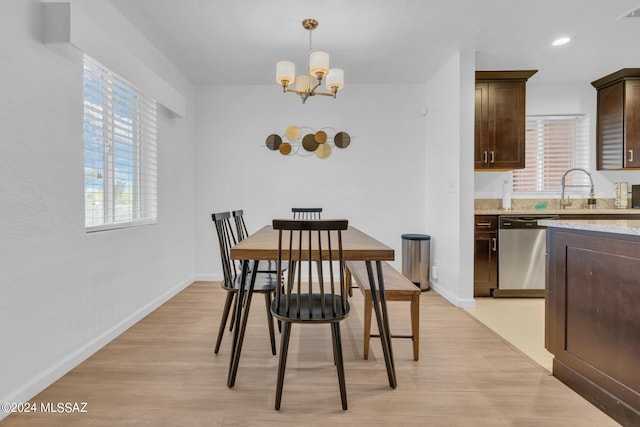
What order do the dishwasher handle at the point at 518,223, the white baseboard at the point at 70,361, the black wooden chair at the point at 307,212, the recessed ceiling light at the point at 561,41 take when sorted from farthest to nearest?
the black wooden chair at the point at 307,212 → the dishwasher handle at the point at 518,223 → the recessed ceiling light at the point at 561,41 → the white baseboard at the point at 70,361

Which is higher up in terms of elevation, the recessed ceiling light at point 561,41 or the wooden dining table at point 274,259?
the recessed ceiling light at point 561,41

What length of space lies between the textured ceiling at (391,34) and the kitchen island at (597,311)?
1853mm

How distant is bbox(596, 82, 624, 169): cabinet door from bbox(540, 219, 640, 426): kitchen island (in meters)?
3.00

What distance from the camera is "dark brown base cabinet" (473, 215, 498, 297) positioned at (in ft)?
12.1

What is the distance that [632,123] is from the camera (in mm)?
3924

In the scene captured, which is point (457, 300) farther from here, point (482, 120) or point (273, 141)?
point (273, 141)

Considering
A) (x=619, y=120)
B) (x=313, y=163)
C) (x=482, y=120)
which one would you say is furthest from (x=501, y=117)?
(x=313, y=163)

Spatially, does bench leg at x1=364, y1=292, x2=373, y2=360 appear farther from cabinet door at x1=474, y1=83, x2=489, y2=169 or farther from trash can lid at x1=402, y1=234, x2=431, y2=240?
cabinet door at x1=474, y1=83, x2=489, y2=169

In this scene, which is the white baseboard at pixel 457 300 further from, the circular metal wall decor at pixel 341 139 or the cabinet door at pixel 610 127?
the cabinet door at pixel 610 127

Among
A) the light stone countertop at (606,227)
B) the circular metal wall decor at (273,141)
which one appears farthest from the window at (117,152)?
the light stone countertop at (606,227)

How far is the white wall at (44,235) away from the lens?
171 cm

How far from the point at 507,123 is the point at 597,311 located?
2628 mm

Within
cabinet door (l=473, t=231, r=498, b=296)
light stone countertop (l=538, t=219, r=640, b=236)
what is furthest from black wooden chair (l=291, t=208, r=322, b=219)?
light stone countertop (l=538, t=219, r=640, b=236)

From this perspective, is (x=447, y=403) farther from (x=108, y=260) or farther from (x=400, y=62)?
(x=400, y=62)
